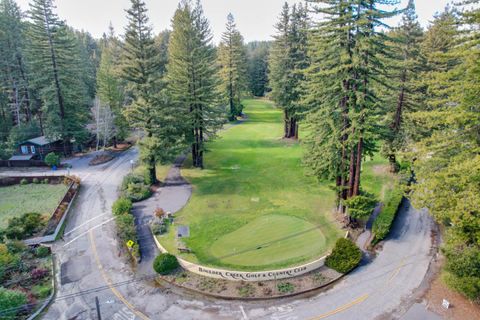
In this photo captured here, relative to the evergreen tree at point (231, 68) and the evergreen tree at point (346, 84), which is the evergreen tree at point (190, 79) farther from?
the evergreen tree at point (231, 68)

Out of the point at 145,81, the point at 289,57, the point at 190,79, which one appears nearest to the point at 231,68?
the point at 289,57

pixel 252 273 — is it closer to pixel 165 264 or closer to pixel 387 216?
pixel 165 264

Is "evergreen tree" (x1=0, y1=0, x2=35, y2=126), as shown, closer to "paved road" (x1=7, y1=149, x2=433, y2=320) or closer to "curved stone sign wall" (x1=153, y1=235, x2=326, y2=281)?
"paved road" (x1=7, y1=149, x2=433, y2=320)

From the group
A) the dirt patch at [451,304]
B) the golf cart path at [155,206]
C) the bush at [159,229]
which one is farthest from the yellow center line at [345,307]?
the bush at [159,229]

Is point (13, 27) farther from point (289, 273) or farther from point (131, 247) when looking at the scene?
point (289, 273)

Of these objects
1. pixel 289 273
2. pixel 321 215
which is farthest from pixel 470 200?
pixel 321 215

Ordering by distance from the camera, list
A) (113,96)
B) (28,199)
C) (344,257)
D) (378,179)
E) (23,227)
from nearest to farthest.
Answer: (344,257) < (23,227) < (28,199) < (378,179) < (113,96)
